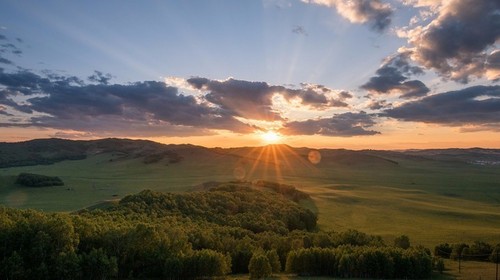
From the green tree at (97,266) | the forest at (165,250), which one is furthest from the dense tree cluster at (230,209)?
the green tree at (97,266)

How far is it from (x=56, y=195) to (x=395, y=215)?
4639 inches

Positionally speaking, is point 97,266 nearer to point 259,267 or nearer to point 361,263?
point 259,267

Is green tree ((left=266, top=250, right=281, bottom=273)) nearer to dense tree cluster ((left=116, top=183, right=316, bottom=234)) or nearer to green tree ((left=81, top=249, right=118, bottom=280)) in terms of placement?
green tree ((left=81, top=249, right=118, bottom=280))

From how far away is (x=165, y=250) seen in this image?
55969mm

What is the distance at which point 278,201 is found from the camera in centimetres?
12094

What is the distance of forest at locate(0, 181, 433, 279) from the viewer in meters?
49.1

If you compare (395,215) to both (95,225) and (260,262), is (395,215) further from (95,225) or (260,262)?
(95,225)

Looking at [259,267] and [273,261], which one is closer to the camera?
[259,267]

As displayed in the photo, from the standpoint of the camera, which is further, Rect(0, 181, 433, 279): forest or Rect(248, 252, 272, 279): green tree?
Rect(248, 252, 272, 279): green tree

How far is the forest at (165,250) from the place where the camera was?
161 ft

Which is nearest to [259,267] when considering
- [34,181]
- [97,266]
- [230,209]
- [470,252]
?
[97,266]

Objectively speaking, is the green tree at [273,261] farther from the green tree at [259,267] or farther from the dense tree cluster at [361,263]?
the green tree at [259,267]

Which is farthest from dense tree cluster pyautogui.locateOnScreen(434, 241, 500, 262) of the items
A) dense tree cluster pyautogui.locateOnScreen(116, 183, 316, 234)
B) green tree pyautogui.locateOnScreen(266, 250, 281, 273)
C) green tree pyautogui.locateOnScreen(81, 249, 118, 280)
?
green tree pyautogui.locateOnScreen(81, 249, 118, 280)

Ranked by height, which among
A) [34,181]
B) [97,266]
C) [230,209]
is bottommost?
[97,266]
